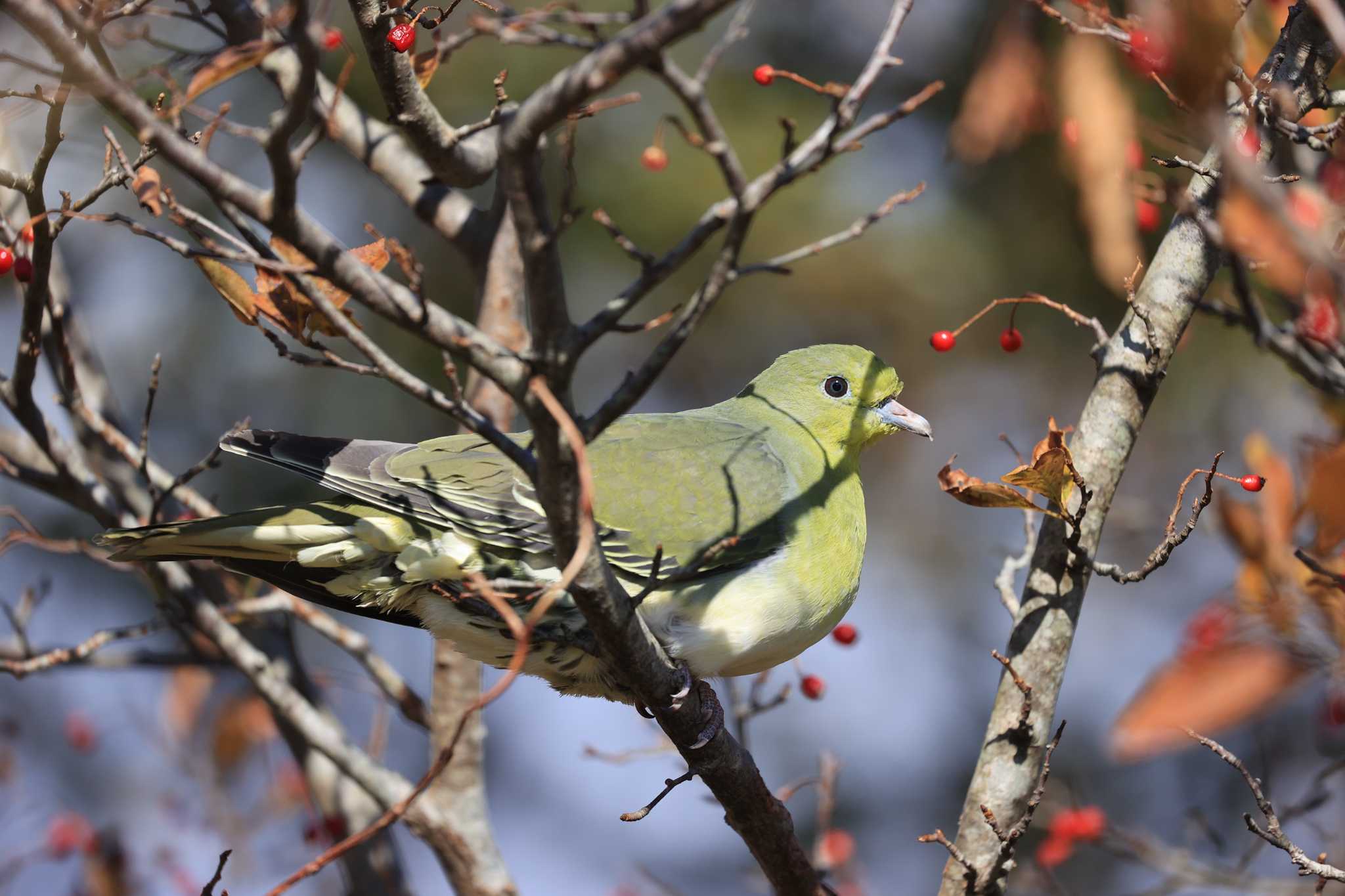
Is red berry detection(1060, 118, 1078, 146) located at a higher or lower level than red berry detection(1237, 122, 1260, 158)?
higher

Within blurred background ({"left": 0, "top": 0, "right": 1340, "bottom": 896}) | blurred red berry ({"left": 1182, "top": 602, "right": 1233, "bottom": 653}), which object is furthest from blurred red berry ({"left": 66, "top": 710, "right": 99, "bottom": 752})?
blurred red berry ({"left": 1182, "top": 602, "right": 1233, "bottom": 653})

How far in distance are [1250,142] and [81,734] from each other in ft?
14.8

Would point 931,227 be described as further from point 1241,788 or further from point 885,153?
point 1241,788

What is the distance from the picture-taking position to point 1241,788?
6.62m

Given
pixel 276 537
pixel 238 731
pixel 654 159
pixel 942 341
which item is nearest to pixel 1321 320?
pixel 942 341

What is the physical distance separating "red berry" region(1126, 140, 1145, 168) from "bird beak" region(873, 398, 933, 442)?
0.91 metres

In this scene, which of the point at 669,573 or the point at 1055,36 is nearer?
the point at 669,573

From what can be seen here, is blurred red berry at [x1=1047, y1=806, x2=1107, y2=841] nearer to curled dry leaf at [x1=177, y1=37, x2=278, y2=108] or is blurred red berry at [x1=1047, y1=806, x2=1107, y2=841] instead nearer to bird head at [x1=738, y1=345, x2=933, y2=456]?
bird head at [x1=738, y1=345, x2=933, y2=456]

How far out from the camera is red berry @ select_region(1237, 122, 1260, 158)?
90.9 inches

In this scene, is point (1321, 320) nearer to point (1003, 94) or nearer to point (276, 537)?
point (1003, 94)

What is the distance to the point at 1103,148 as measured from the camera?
2.95 m

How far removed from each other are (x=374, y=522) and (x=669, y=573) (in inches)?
28.2

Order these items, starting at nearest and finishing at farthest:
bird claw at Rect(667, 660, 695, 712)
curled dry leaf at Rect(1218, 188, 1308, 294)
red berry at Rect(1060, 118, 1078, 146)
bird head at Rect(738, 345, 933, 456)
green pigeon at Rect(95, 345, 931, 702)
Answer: curled dry leaf at Rect(1218, 188, 1308, 294)
bird claw at Rect(667, 660, 695, 712)
green pigeon at Rect(95, 345, 931, 702)
red berry at Rect(1060, 118, 1078, 146)
bird head at Rect(738, 345, 933, 456)

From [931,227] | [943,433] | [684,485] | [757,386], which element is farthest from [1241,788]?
[684,485]
